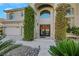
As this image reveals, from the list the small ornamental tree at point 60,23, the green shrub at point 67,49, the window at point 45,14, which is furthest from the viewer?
the window at point 45,14

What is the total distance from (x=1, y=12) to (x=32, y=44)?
1264 millimetres

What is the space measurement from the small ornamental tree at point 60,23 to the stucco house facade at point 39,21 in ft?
0.33

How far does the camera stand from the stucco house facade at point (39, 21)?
213 inches

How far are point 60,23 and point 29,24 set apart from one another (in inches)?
34.9

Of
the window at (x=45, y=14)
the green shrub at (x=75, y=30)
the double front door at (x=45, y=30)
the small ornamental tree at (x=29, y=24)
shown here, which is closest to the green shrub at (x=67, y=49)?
the green shrub at (x=75, y=30)

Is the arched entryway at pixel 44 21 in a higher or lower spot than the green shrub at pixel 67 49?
higher

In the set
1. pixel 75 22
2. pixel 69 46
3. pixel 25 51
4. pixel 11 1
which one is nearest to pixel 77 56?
pixel 69 46

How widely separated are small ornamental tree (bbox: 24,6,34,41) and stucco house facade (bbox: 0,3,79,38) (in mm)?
107

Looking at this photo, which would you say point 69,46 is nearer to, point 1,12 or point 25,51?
point 25,51

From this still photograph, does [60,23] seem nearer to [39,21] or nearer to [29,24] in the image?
[39,21]

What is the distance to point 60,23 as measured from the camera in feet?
17.7

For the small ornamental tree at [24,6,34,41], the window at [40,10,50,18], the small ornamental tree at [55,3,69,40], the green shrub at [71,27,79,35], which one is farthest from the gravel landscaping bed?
the green shrub at [71,27,79,35]

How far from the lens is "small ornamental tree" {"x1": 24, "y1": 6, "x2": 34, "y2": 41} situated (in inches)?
215

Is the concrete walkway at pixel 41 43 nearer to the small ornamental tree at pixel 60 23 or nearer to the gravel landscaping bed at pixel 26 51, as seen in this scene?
the gravel landscaping bed at pixel 26 51
